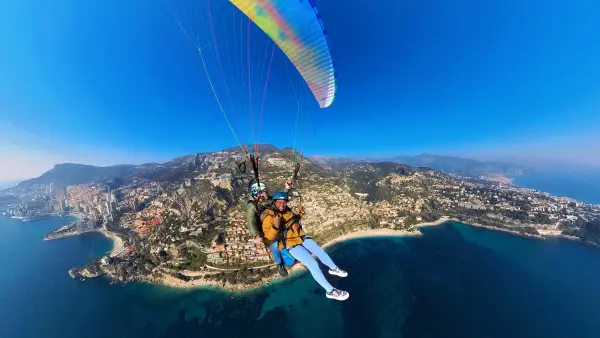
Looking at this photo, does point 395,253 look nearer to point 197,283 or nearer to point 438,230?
point 438,230

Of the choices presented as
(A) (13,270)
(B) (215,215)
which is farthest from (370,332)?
(A) (13,270)

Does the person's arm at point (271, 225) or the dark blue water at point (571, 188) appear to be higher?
the person's arm at point (271, 225)

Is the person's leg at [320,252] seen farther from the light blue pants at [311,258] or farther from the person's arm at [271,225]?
the person's arm at [271,225]

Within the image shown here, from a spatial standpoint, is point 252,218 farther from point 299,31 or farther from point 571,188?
point 571,188

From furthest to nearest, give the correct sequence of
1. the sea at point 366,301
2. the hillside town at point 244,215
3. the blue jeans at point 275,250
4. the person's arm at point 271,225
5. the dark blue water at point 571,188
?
the dark blue water at point 571,188
the hillside town at point 244,215
the sea at point 366,301
the blue jeans at point 275,250
the person's arm at point 271,225

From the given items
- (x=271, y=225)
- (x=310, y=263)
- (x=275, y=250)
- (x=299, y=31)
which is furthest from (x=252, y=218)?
(x=299, y=31)

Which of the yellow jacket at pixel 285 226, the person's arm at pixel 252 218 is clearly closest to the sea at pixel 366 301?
the yellow jacket at pixel 285 226
